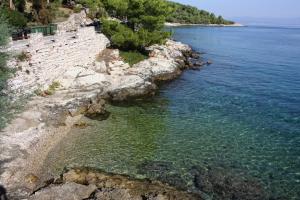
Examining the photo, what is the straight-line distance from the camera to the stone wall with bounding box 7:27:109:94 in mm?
39031

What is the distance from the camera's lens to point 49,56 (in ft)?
143

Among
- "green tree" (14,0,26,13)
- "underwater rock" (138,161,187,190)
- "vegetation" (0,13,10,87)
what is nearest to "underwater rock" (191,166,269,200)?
"underwater rock" (138,161,187,190)

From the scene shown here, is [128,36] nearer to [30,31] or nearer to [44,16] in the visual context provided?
[30,31]

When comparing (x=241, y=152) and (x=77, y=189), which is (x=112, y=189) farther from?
(x=241, y=152)

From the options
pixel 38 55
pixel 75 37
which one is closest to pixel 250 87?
pixel 75 37

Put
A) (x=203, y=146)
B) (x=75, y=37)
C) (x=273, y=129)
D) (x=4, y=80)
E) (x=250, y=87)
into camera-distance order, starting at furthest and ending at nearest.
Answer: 1. (x=250, y=87)
2. (x=75, y=37)
3. (x=273, y=129)
4. (x=203, y=146)
5. (x=4, y=80)

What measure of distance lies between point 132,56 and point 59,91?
1765cm

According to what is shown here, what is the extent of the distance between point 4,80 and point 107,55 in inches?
1141

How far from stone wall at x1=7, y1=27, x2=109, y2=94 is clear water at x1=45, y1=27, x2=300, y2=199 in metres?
8.85

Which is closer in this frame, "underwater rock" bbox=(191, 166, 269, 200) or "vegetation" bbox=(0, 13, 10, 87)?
"underwater rock" bbox=(191, 166, 269, 200)

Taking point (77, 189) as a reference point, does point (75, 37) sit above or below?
above

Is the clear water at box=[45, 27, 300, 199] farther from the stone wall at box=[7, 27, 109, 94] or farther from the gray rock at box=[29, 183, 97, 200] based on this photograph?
the stone wall at box=[7, 27, 109, 94]

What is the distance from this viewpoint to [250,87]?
52.6 m

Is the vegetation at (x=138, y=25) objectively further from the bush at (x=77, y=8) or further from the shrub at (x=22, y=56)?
the bush at (x=77, y=8)
